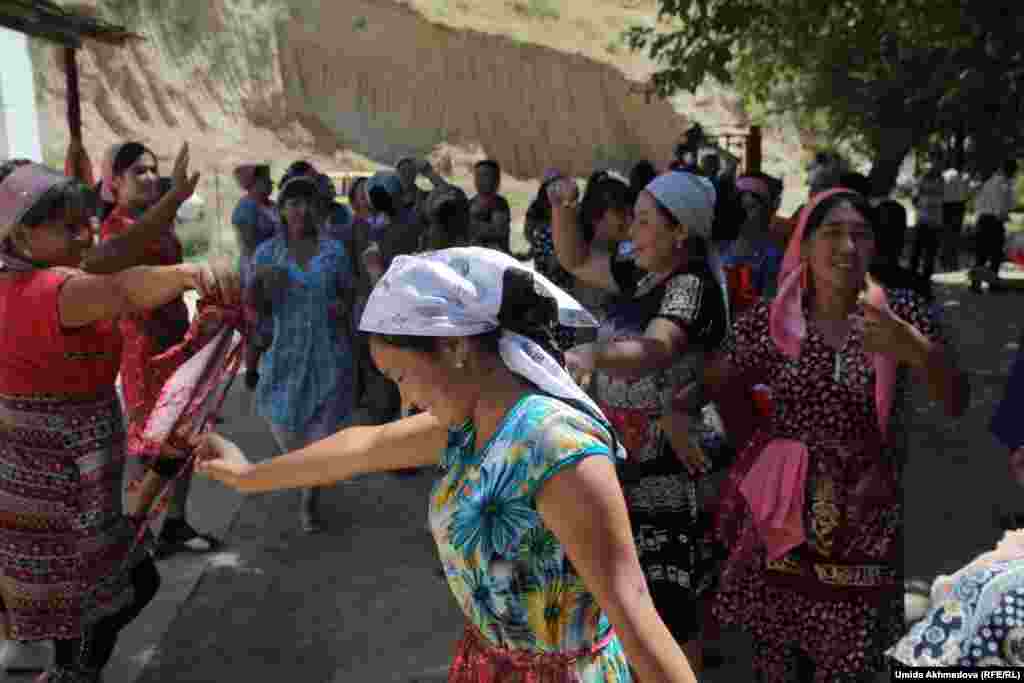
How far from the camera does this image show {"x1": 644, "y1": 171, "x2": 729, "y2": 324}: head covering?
325cm

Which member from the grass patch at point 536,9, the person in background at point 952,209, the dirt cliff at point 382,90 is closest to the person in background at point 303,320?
the person in background at point 952,209

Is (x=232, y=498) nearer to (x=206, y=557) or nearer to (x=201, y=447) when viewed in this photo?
(x=206, y=557)

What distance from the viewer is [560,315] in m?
2.04

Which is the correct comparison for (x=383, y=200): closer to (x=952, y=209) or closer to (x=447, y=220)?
(x=447, y=220)

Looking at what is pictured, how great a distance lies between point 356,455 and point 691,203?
1.49 metres

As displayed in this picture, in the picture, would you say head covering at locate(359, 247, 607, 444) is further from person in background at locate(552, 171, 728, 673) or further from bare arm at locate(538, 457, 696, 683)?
person in background at locate(552, 171, 728, 673)

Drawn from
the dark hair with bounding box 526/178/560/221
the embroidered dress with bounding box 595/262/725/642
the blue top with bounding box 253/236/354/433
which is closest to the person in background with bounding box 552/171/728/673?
the embroidered dress with bounding box 595/262/725/642

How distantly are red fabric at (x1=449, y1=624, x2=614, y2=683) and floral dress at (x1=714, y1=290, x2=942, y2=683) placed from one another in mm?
1241

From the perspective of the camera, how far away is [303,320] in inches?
216

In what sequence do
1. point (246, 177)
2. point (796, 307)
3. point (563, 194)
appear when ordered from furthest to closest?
point (246, 177) → point (563, 194) → point (796, 307)

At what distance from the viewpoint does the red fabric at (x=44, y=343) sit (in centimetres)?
316

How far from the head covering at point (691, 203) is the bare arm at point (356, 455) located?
1.32 meters

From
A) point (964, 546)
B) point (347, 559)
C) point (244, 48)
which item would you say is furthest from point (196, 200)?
point (964, 546)

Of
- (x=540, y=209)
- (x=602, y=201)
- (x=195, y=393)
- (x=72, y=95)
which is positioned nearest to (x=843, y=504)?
(x=195, y=393)
